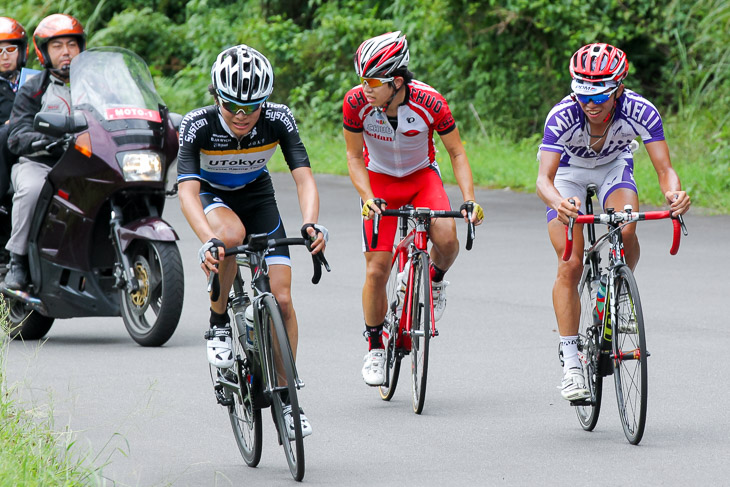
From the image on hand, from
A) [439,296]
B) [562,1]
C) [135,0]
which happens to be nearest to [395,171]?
[439,296]

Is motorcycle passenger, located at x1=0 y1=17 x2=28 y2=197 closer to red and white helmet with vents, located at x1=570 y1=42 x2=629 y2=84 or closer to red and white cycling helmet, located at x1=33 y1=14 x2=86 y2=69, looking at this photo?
red and white cycling helmet, located at x1=33 y1=14 x2=86 y2=69

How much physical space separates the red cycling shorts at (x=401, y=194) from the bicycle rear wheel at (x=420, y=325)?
522mm

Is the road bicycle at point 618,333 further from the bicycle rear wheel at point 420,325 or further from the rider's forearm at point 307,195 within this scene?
the rider's forearm at point 307,195

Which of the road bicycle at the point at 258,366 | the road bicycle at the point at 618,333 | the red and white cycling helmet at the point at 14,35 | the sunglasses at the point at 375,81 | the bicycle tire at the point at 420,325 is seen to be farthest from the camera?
the red and white cycling helmet at the point at 14,35

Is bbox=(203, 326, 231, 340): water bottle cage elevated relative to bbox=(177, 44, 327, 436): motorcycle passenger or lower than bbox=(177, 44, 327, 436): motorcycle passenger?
lower

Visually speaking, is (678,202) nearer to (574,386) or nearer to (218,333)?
(574,386)

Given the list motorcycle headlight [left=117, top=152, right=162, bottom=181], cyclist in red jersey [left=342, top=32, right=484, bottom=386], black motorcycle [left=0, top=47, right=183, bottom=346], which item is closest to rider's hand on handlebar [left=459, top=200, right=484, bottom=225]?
cyclist in red jersey [left=342, top=32, right=484, bottom=386]

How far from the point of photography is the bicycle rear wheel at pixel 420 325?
7.16 metres

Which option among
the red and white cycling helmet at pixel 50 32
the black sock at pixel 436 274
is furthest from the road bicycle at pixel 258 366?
the red and white cycling helmet at pixel 50 32

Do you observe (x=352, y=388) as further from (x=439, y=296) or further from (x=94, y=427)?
(x=94, y=427)

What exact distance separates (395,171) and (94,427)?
8.15 ft

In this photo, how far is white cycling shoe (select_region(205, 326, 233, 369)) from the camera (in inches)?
250

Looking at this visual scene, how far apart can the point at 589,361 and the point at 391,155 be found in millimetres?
1956

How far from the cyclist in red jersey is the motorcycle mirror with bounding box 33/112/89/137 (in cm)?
220
